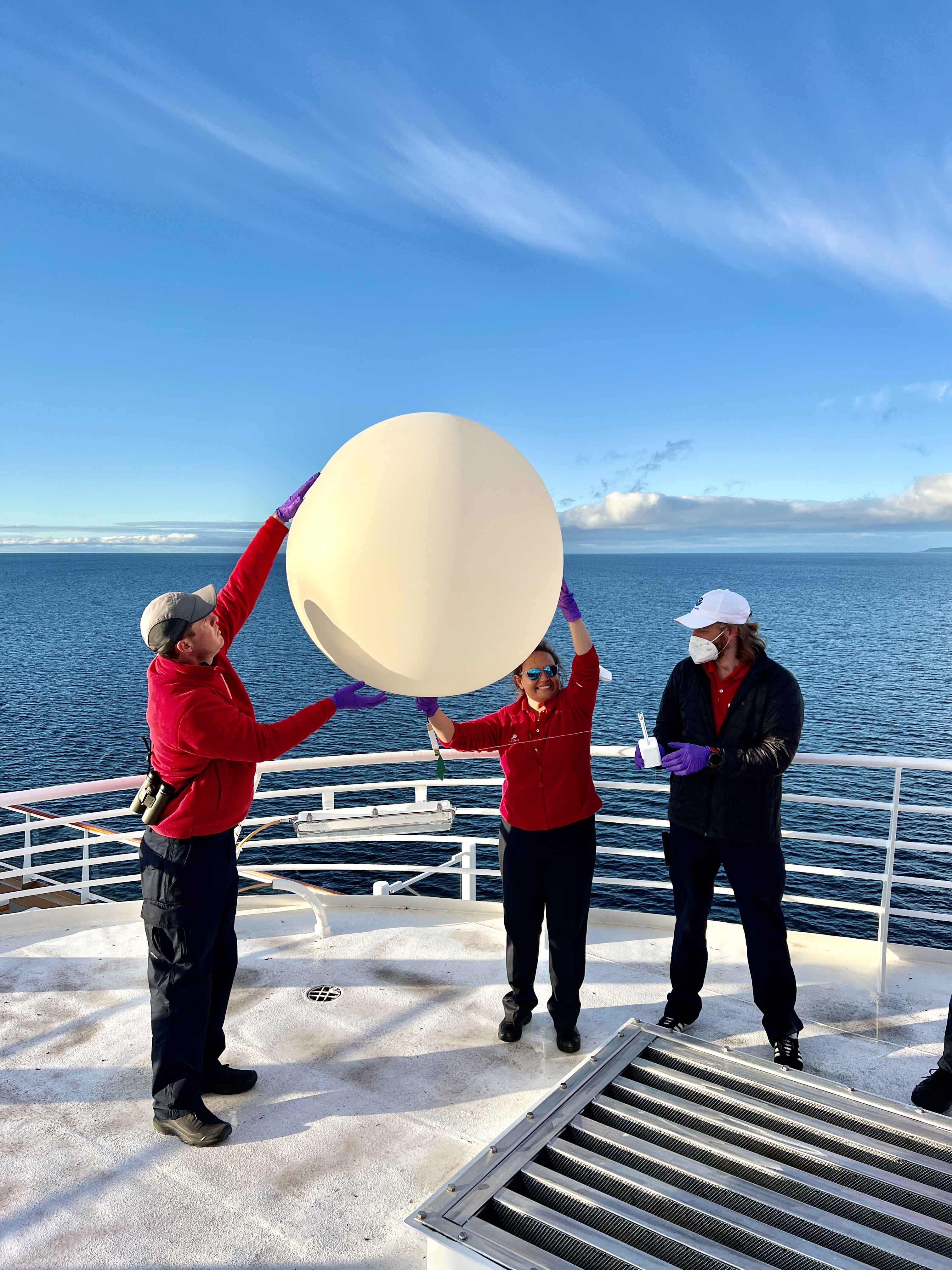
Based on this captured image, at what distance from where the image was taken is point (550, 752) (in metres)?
3.23

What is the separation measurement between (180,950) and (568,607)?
184 cm

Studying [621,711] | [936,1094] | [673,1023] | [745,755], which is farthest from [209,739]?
[621,711]

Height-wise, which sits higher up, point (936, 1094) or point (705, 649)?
point (705, 649)

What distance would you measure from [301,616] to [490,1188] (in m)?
1.55

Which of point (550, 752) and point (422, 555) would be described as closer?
point (422, 555)

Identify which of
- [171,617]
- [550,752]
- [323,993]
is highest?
[171,617]

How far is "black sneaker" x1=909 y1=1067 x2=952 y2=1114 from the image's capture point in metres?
2.86

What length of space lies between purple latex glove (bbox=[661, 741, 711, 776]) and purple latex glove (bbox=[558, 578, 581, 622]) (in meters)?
0.65

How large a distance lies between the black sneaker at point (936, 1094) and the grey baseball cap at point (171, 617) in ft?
10.1

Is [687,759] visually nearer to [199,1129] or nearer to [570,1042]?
[570,1042]

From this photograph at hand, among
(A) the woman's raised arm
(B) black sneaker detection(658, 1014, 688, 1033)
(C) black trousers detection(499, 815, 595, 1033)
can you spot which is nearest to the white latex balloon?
(A) the woman's raised arm

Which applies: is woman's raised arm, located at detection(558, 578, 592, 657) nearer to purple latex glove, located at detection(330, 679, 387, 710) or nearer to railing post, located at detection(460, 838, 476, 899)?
purple latex glove, located at detection(330, 679, 387, 710)

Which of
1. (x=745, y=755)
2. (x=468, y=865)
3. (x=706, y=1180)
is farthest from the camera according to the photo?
(x=468, y=865)

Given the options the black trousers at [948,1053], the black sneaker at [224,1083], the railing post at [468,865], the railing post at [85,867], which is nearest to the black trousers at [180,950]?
the black sneaker at [224,1083]
